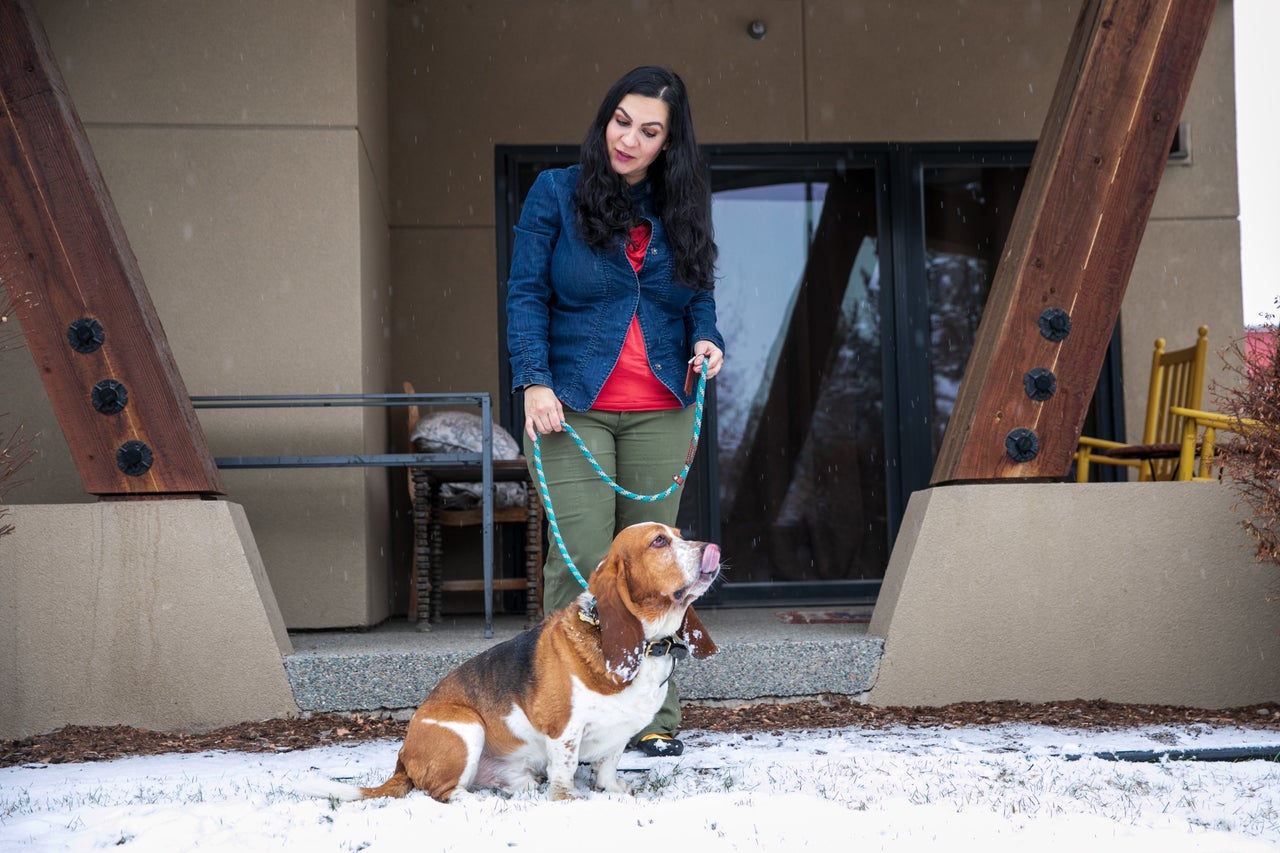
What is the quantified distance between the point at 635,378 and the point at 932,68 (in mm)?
4075

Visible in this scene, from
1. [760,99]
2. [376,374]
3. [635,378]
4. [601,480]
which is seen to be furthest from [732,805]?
[760,99]

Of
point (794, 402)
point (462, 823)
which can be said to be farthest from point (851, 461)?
point (462, 823)

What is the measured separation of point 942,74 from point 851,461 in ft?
7.40

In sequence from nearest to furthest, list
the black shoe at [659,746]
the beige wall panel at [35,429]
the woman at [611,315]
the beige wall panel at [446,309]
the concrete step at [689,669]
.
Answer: the woman at [611,315] < the black shoe at [659,746] < the concrete step at [689,669] < the beige wall panel at [35,429] < the beige wall panel at [446,309]

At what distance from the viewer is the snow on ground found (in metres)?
2.36

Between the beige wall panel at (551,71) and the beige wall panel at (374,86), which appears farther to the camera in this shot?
the beige wall panel at (551,71)

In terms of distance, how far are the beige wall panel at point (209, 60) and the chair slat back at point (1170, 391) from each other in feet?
13.3

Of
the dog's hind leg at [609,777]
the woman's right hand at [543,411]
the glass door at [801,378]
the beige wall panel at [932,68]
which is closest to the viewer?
the dog's hind leg at [609,777]

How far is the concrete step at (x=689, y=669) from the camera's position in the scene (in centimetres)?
386

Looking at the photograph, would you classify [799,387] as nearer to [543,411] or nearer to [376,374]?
[376,374]

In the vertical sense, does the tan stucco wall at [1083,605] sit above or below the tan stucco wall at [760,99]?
below

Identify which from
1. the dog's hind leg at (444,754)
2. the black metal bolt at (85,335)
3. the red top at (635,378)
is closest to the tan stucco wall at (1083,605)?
the red top at (635,378)

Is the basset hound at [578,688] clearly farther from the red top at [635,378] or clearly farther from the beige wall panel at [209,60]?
the beige wall panel at [209,60]

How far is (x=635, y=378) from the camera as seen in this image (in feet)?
10.6
